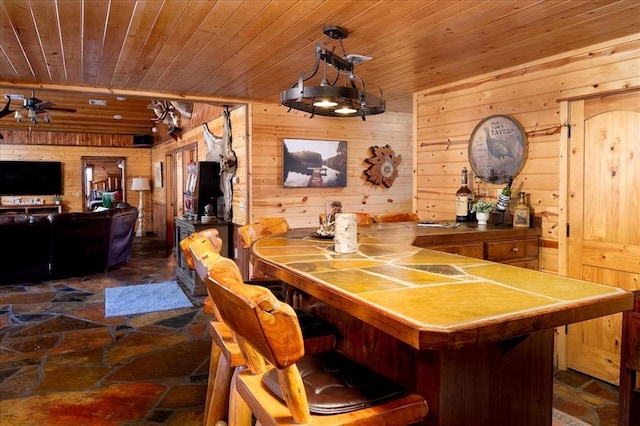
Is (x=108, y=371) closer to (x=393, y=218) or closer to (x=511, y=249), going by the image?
(x=393, y=218)

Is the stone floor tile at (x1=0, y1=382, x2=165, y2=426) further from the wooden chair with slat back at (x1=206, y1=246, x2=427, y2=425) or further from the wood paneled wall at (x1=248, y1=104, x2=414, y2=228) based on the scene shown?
the wood paneled wall at (x1=248, y1=104, x2=414, y2=228)

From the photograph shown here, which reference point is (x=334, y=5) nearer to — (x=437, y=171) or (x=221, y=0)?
(x=221, y=0)

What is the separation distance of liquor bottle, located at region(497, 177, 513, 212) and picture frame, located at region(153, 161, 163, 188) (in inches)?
344

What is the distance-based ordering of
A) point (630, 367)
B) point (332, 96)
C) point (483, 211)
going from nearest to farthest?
point (630, 367) < point (332, 96) < point (483, 211)

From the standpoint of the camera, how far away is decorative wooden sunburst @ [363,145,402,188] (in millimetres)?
6129

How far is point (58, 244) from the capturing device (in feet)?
21.1

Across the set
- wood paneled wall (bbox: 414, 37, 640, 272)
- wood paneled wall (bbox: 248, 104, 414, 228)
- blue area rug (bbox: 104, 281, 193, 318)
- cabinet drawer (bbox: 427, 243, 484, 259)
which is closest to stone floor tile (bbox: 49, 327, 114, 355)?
blue area rug (bbox: 104, 281, 193, 318)

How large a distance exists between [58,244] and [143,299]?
2.02 meters

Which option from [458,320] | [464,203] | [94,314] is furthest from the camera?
[94,314]

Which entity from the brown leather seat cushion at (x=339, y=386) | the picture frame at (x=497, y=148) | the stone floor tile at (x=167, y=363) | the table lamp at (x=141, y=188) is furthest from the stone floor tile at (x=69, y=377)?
the table lamp at (x=141, y=188)

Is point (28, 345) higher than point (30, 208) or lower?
lower

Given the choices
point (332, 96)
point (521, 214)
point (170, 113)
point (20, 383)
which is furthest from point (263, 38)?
point (170, 113)

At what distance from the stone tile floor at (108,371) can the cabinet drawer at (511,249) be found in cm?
92

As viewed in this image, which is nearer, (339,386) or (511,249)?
(339,386)
